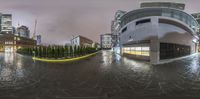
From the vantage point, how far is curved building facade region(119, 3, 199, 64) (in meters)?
27.0

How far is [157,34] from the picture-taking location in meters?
36.0

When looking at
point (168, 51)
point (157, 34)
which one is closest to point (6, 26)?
point (157, 34)

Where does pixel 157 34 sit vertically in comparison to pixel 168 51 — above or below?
above

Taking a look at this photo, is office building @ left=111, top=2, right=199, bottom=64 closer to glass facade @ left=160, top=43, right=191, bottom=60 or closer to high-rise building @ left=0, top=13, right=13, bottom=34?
glass facade @ left=160, top=43, right=191, bottom=60

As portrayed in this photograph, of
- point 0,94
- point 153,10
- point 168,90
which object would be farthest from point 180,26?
point 0,94

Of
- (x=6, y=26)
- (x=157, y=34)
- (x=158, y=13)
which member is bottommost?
(x=157, y=34)

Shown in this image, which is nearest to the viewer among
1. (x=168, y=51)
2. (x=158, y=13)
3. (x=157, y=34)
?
(x=168, y=51)

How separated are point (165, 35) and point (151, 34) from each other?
9.28 feet

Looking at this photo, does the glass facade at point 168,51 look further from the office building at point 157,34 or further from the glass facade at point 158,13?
the glass facade at point 158,13

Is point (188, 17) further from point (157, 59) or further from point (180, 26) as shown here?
point (157, 59)

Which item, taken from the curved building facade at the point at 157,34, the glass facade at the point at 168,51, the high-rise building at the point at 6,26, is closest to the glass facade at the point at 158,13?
the curved building facade at the point at 157,34

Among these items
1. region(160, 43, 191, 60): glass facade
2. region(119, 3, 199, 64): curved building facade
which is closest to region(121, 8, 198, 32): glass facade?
region(119, 3, 199, 64): curved building facade

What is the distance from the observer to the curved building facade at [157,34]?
1061 inches

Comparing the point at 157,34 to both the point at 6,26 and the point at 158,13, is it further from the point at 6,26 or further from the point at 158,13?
the point at 6,26
